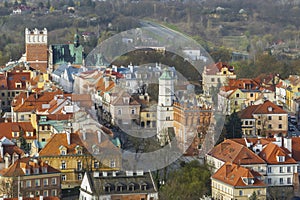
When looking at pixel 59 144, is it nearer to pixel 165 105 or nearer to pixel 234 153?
pixel 234 153

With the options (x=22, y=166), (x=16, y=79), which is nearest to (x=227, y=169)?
(x=22, y=166)

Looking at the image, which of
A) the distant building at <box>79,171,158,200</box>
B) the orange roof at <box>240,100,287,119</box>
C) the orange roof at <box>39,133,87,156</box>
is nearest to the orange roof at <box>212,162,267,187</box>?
the distant building at <box>79,171,158,200</box>

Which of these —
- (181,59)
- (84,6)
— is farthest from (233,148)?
(84,6)

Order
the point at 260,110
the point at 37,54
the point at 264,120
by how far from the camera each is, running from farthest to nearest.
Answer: the point at 37,54 < the point at 260,110 < the point at 264,120

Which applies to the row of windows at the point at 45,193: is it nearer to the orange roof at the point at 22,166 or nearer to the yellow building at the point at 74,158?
the orange roof at the point at 22,166

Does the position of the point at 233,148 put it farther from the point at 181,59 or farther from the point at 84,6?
the point at 84,6

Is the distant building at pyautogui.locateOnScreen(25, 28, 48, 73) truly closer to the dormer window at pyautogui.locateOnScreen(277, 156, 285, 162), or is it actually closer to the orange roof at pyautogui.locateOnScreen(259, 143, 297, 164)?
the orange roof at pyautogui.locateOnScreen(259, 143, 297, 164)
